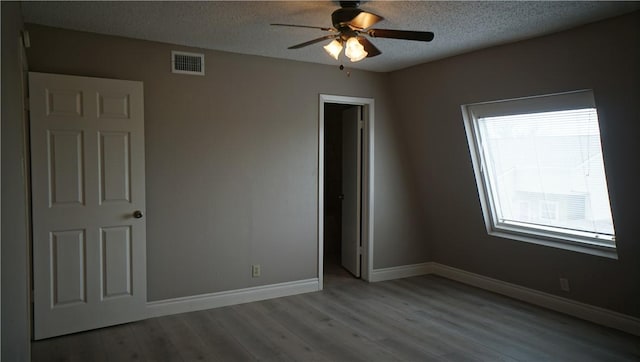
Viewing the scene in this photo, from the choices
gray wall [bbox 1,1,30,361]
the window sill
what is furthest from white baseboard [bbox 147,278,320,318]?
the window sill

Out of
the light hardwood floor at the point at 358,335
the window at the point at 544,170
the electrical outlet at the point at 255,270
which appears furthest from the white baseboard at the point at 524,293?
the electrical outlet at the point at 255,270

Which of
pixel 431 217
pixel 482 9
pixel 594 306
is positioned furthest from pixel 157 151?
pixel 594 306

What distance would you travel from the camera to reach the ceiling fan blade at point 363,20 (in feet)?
9.41

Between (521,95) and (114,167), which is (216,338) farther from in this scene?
(521,95)

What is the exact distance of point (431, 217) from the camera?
224 inches

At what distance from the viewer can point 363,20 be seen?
2932 mm

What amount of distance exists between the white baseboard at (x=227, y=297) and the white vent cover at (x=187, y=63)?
2.21m

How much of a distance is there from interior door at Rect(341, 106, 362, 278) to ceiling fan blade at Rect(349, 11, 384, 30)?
2526 millimetres

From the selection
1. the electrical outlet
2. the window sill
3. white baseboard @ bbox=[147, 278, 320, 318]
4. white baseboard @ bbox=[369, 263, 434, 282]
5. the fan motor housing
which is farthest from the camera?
white baseboard @ bbox=[369, 263, 434, 282]

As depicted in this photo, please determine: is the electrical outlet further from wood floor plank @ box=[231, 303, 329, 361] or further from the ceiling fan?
the ceiling fan

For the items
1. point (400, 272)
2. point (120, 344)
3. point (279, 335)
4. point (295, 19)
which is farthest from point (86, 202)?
point (400, 272)

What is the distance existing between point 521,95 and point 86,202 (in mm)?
4001

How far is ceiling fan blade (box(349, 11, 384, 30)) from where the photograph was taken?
2869 millimetres

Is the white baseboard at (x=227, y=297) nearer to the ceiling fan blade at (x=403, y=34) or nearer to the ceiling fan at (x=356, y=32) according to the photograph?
the ceiling fan at (x=356, y=32)
